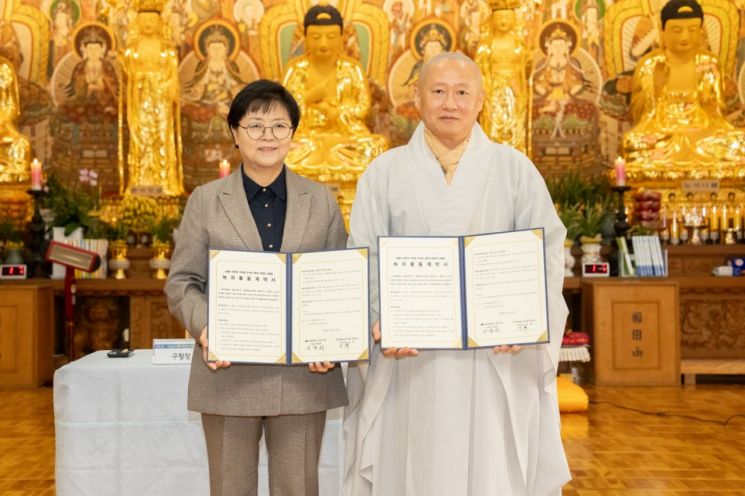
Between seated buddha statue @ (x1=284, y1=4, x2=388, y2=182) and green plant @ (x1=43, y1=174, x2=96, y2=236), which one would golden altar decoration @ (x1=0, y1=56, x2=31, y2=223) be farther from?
seated buddha statue @ (x1=284, y1=4, x2=388, y2=182)

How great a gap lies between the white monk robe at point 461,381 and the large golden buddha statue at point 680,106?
5277 millimetres

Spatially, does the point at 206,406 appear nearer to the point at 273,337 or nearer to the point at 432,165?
the point at 273,337

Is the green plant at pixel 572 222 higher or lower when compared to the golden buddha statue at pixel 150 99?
lower

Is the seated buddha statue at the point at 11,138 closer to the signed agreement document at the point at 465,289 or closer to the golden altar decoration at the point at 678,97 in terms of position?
the golden altar decoration at the point at 678,97

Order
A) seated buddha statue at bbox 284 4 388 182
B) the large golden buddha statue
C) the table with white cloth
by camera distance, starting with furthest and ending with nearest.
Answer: seated buddha statue at bbox 284 4 388 182
the large golden buddha statue
the table with white cloth

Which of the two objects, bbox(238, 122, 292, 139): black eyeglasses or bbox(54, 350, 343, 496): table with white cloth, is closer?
bbox(238, 122, 292, 139): black eyeglasses

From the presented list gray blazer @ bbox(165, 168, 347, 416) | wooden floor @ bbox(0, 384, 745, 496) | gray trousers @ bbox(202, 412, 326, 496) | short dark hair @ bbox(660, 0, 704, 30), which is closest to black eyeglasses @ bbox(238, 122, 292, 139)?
gray blazer @ bbox(165, 168, 347, 416)

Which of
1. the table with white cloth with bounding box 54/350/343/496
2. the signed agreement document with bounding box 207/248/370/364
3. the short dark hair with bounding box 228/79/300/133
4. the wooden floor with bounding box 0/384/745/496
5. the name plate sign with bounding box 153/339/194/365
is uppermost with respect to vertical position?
the short dark hair with bounding box 228/79/300/133

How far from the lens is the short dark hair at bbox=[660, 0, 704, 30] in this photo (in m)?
7.45

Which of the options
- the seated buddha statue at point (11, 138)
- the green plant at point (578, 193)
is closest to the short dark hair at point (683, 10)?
the green plant at point (578, 193)

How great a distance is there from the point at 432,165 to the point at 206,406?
2.48 feet

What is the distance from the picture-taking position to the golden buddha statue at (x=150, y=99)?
717 cm

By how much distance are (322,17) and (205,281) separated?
5999mm

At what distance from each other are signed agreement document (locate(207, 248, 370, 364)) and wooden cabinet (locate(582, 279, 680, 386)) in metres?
3.66
